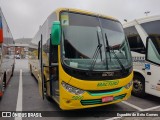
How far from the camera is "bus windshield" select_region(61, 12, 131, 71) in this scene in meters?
4.89

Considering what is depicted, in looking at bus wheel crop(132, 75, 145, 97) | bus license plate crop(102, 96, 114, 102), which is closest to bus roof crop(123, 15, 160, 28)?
bus wheel crop(132, 75, 145, 97)

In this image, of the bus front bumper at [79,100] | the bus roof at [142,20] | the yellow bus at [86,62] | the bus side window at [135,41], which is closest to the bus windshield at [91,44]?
the yellow bus at [86,62]

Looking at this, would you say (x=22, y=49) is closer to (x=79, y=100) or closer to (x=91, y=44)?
(x=91, y=44)

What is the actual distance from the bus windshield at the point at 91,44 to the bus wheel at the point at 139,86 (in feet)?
6.60

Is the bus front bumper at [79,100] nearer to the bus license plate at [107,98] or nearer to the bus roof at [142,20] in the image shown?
the bus license plate at [107,98]

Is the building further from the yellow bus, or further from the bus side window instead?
the yellow bus

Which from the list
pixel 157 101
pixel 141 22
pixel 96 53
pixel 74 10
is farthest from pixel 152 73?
pixel 74 10

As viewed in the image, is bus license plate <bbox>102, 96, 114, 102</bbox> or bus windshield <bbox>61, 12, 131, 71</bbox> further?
bus license plate <bbox>102, 96, 114, 102</bbox>

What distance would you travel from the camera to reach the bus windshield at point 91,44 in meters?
4.89

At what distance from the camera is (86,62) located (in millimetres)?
4879

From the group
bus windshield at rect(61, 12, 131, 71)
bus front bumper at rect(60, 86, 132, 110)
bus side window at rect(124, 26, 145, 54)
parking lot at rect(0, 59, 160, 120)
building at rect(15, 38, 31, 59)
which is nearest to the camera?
bus front bumper at rect(60, 86, 132, 110)

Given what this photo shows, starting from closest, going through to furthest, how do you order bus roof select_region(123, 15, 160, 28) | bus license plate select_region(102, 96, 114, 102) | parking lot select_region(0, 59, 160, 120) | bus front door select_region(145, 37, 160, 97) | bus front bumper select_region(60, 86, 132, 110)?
bus front bumper select_region(60, 86, 132, 110), bus license plate select_region(102, 96, 114, 102), parking lot select_region(0, 59, 160, 120), bus front door select_region(145, 37, 160, 97), bus roof select_region(123, 15, 160, 28)

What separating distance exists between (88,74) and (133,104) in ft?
8.99

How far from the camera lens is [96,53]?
5055mm
